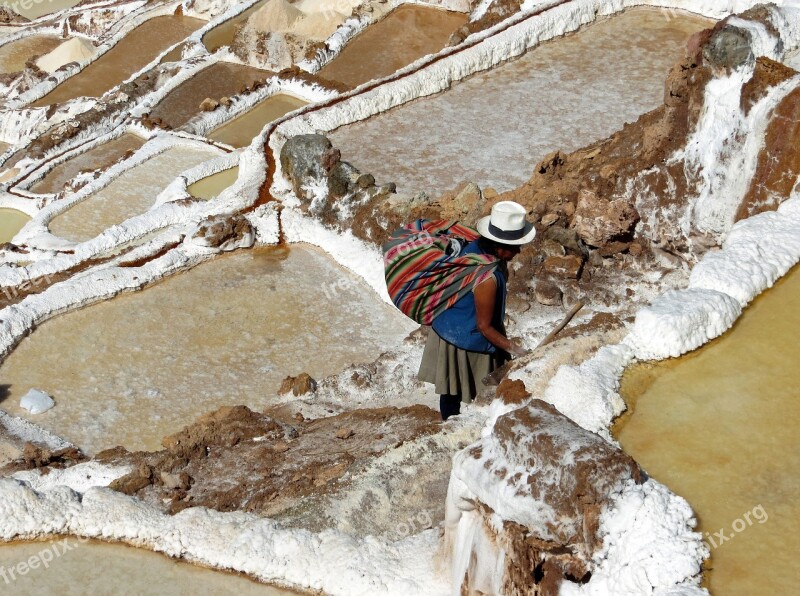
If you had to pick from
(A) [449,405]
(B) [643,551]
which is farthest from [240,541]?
(B) [643,551]

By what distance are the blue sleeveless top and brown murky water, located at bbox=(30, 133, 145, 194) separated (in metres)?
12.6

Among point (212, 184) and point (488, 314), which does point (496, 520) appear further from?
point (212, 184)

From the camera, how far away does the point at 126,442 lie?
337 inches

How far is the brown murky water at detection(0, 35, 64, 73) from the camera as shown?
27281 mm

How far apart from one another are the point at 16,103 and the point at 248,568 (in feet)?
66.8

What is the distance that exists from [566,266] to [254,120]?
10131 mm

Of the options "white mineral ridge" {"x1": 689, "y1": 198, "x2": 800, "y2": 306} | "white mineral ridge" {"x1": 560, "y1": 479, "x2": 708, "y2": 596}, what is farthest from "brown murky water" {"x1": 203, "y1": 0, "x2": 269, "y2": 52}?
"white mineral ridge" {"x1": 560, "y1": 479, "x2": 708, "y2": 596}

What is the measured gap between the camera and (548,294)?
354 inches

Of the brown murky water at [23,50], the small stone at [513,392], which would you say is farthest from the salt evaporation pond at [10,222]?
the small stone at [513,392]

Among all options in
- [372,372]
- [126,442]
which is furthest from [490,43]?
[126,442]

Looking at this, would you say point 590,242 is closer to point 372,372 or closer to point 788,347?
point 372,372

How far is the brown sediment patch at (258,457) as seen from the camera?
6.42 meters

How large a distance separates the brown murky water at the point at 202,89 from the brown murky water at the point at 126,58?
4033 mm

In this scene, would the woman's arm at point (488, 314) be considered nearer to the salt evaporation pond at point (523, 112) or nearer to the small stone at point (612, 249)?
the small stone at point (612, 249)
